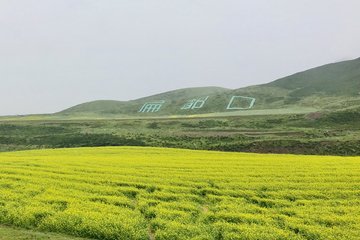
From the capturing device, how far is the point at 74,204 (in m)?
8.15

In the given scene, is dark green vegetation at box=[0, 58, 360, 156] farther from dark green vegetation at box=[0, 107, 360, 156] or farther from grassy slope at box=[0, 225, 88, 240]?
grassy slope at box=[0, 225, 88, 240]

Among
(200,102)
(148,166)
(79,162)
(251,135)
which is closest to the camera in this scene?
(148,166)

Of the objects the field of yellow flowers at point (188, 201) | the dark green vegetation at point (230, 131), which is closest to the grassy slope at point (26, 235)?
the field of yellow flowers at point (188, 201)

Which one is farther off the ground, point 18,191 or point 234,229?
point 18,191

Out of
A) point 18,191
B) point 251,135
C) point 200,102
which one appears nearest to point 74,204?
point 18,191

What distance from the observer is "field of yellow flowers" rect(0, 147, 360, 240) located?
6531mm

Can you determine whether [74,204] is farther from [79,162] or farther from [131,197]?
[79,162]

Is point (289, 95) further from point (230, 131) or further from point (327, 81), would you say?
point (230, 131)

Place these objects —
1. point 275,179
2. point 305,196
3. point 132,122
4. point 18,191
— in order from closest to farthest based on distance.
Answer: point 305,196
point 18,191
point 275,179
point 132,122

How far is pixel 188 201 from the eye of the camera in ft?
28.5

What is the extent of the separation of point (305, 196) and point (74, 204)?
10.0 m

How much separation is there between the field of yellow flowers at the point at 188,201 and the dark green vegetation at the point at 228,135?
45.9 feet

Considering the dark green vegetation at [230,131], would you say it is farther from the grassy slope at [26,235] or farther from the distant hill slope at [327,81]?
the grassy slope at [26,235]

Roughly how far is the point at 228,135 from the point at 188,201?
26122mm
